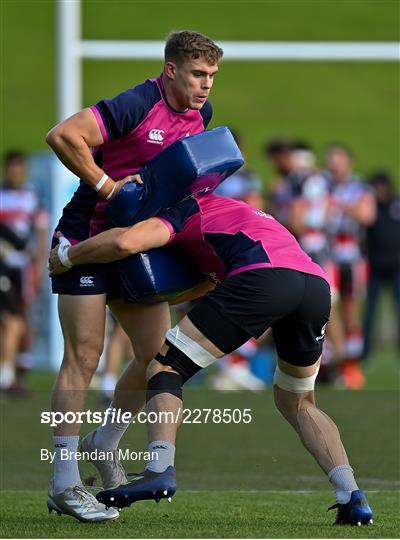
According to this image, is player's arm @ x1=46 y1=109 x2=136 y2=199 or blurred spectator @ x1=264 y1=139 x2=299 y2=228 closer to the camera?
player's arm @ x1=46 y1=109 x2=136 y2=199

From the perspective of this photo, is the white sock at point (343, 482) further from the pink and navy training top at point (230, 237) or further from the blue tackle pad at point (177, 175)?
the blue tackle pad at point (177, 175)

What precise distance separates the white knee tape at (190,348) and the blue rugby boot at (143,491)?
0.53 metres

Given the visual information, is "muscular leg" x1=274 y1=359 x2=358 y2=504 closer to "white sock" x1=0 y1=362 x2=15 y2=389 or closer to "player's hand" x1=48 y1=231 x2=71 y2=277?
"player's hand" x1=48 y1=231 x2=71 y2=277

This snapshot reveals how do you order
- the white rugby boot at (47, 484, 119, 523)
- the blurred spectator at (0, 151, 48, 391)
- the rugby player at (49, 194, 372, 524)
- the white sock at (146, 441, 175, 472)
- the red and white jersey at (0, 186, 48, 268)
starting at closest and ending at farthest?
the white sock at (146, 441, 175, 472) → the rugby player at (49, 194, 372, 524) → the white rugby boot at (47, 484, 119, 523) → the blurred spectator at (0, 151, 48, 391) → the red and white jersey at (0, 186, 48, 268)

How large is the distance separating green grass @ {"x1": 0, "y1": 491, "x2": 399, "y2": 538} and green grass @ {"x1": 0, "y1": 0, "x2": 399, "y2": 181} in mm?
26764

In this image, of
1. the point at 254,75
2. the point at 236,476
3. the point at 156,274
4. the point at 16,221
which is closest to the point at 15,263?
the point at 16,221

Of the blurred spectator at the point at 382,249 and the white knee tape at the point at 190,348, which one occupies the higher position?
the white knee tape at the point at 190,348

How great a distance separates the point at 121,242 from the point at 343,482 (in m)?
1.46

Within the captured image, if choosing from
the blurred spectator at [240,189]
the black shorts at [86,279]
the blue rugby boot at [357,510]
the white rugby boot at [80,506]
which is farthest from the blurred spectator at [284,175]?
the blue rugby boot at [357,510]

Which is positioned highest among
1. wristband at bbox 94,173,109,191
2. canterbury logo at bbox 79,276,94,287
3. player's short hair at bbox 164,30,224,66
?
player's short hair at bbox 164,30,224,66

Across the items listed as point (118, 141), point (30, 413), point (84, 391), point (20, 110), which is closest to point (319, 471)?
point (84, 391)

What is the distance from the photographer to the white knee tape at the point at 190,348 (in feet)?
18.4

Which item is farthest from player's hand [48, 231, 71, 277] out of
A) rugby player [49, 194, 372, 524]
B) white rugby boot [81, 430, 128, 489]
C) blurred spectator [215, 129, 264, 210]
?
blurred spectator [215, 129, 264, 210]

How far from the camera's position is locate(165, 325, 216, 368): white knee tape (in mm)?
5617
